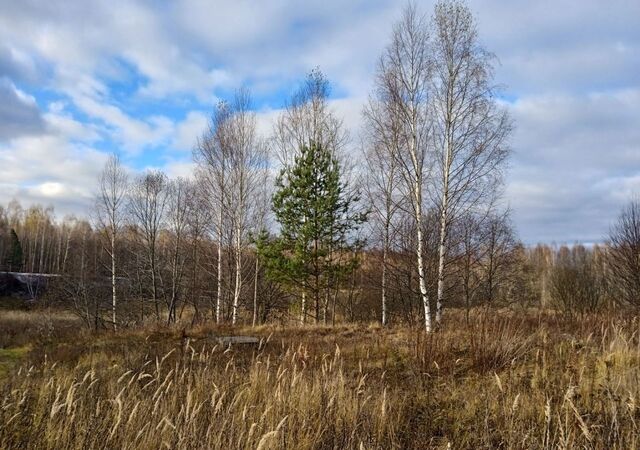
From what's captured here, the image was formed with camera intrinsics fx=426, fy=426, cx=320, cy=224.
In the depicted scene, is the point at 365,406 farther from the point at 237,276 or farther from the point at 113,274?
the point at 113,274

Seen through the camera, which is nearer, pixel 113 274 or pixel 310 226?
pixel 310 226

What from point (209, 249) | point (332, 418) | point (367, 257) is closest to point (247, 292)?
point (209, 249)

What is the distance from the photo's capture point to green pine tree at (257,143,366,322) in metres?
17.5

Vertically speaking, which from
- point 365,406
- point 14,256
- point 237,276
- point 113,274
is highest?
point 14,256

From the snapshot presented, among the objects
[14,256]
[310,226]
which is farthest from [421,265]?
[14,256]

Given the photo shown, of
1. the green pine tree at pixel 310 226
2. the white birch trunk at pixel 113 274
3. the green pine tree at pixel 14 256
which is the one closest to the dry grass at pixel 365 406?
the green pine tree at pixel 310 226

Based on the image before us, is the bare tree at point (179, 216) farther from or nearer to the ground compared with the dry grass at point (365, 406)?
farther from the ground

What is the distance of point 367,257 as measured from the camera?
21672 millimetres

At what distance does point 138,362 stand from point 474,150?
1044 centimetres

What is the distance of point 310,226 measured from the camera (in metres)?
17.3

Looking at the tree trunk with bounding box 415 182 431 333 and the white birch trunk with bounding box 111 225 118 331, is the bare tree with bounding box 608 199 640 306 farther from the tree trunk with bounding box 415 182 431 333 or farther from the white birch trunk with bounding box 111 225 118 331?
the white birch trunk with bounding box 111 225 118 331

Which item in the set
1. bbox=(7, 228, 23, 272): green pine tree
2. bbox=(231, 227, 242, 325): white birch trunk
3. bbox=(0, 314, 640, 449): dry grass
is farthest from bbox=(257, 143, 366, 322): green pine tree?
bbox=(7, 228, 23, 272): green pine tree

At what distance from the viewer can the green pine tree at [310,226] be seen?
1753 centimetres

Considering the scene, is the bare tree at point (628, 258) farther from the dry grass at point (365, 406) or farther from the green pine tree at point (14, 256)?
the green pine tree at point (14, 256)
